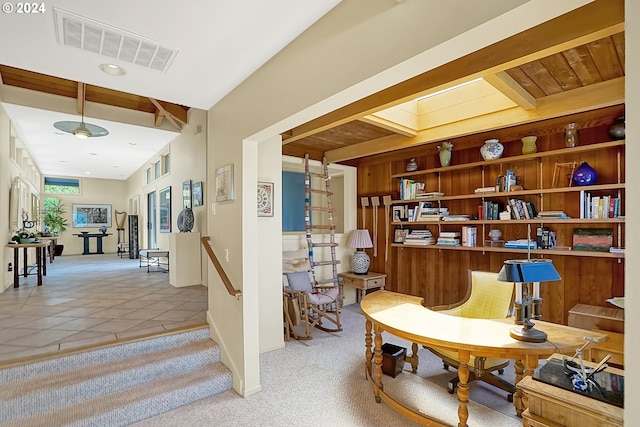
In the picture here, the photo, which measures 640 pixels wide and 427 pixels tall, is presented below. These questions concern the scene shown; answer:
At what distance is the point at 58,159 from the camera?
878 cm

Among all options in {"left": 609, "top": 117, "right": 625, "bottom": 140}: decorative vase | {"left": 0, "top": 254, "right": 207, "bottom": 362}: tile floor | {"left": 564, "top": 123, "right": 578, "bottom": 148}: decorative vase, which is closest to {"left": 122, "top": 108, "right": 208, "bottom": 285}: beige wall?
{"left": 0, "top": 254, "right": 207, "bottom": 362}: tile floor

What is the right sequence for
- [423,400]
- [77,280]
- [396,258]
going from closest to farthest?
[423,400] → [396,258] → [77,280]

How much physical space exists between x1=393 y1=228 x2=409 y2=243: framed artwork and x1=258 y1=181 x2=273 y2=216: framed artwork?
2.25 m

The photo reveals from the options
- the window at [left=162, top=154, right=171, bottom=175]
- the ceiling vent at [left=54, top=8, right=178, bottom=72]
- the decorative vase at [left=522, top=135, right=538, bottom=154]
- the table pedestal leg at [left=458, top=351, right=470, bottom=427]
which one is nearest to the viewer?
the ceiling vent at [left=54, top=8, right=178, bottom=72]

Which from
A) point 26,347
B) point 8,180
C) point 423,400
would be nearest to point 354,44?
point 423,400

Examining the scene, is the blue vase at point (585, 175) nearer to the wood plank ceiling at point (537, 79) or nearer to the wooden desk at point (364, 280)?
the wood plank ceiling at point (537, 79)

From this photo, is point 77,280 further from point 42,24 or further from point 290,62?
point 290,62

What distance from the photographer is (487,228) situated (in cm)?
417

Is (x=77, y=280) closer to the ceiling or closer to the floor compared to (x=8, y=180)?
closer to the floor

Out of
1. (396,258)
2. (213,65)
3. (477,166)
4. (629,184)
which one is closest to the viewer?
(629,184)

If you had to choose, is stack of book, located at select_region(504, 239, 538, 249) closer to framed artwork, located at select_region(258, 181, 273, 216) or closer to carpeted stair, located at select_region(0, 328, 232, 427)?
framed artwork, located at select_region(258, 181, 273, 216)

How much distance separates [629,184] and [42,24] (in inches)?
111

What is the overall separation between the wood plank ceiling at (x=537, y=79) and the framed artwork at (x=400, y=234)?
1428 millimetres

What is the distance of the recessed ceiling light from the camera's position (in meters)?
2.36
